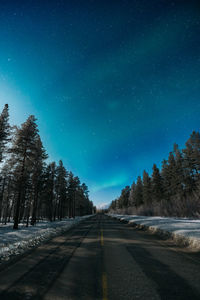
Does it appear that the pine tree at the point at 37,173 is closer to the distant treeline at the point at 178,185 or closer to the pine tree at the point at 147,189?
the distant treeline at the point at 178,185

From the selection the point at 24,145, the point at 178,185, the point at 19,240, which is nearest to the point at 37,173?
the point at 24,145

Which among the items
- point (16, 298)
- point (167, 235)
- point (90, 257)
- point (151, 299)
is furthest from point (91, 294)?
point (167, 235)

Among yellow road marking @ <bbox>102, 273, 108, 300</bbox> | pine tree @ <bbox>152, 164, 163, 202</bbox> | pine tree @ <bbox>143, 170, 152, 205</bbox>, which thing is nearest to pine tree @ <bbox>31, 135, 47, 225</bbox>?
yellow road marking @ <bbox>102, 273, 108, 300</bbox>

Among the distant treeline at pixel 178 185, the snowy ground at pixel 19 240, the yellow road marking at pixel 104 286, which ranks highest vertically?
the distant treeline at pixel 178 185

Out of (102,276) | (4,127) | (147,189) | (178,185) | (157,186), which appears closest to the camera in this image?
(102,276)

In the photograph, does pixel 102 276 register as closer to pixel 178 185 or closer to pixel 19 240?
pixel 19 240

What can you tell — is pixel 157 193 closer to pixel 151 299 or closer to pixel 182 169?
pixel 182 169

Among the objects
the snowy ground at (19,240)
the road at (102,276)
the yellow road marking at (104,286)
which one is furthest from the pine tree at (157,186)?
the yellow road marking at (104,286)

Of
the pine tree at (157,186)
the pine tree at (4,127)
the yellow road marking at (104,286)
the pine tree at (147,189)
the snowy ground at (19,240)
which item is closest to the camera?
the yellow road marking at (104,286)

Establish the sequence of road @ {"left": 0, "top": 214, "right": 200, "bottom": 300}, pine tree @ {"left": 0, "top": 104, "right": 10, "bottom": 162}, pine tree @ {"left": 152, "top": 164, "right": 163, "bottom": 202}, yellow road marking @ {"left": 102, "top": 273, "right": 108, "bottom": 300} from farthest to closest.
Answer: pine tree @ {"left": 152, "top": 164, "right": 163, "bottom": 202} < pine tree @ {"left": 0, "top": 104, "right": 10, "bottom": 162} < road @ {"left": 0, "top": 214, "right": 200, "bottom": 300} < yellow road marking @ {"left": 102, "top": 273, "right": 108, "bottom": 300}

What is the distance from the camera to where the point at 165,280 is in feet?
13.2

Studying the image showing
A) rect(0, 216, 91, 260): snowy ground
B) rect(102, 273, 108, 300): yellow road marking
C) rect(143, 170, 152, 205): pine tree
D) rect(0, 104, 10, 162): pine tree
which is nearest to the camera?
rect(102, 273, 108, 300): yellow road marking

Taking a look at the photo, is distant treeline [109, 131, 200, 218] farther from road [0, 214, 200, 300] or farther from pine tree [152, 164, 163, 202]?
road [0, 214, 200, 300]

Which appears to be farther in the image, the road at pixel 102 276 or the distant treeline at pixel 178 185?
the distant treeline at pixel 178 185
